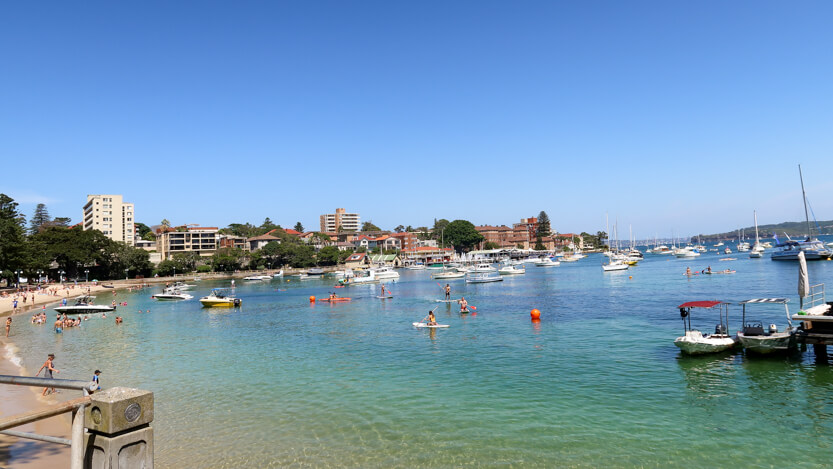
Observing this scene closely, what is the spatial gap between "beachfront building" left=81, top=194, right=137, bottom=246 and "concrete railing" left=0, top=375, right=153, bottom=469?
180 metres

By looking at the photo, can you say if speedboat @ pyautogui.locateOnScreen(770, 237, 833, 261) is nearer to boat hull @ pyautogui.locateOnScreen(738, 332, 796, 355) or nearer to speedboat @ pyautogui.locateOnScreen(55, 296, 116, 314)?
boat hull @ pyautogui.locateOnScreen(738, 332, 796, 355)

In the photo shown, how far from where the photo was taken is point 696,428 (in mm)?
16703

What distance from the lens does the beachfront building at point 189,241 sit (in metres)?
162

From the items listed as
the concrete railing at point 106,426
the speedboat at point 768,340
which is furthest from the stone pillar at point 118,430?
the speedboat at point 768,340

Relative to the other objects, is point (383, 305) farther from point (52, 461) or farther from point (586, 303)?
point (52, 461)

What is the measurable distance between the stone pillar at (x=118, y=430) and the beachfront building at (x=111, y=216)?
589 feet

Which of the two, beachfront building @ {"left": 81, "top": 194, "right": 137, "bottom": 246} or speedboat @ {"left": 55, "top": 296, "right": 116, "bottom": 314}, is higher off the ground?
beachfront building @ {"left": 81, "top": 194, "right": 137, "bottom": 246}

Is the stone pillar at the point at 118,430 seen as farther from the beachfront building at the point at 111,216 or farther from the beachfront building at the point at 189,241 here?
the beachfront building at the point at 111,216

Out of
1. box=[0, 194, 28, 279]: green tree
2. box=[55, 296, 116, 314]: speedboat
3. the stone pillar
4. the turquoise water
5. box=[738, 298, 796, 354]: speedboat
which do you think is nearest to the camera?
the stone pillar

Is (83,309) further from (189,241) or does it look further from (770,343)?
(189,241)

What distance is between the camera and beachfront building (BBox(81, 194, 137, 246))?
16362cm

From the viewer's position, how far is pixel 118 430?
192 inches

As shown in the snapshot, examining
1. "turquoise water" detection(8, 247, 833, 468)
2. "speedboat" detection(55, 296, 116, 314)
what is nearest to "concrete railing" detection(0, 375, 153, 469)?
"turquoise water" detection(8, 247, 833, 468)

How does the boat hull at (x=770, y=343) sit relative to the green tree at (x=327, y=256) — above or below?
below
